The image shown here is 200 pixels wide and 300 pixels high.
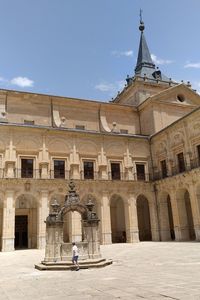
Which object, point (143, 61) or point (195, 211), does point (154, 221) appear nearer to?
point (195, 211)

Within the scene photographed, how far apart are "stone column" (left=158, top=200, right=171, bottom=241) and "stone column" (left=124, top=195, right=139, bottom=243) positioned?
94.9 inches

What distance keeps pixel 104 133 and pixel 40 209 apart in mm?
8912

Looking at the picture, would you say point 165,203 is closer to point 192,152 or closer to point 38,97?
point 192,152

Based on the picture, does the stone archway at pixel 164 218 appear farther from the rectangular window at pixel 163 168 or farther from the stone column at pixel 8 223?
the stone column at pixel 8 223

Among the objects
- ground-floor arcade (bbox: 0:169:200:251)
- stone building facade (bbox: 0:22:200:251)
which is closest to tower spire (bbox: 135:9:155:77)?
stone building facade (bbox: 0:22:200:251)

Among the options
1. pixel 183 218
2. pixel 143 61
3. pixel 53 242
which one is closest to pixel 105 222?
pixel 183 218

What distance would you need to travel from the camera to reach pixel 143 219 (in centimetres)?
3023

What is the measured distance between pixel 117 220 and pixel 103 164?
632 centimetres

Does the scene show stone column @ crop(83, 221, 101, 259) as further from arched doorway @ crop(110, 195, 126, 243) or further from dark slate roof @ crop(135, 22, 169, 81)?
dark slate roof @ crop(135, 22, 169, 81)

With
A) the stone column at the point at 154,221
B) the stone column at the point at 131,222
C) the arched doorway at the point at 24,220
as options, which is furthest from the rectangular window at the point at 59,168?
the stone column at the point at 154,221

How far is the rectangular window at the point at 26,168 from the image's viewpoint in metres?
24.5

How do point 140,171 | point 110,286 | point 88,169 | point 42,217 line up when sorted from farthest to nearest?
point 140,171
point 88,169
point 42,217
point 110,286

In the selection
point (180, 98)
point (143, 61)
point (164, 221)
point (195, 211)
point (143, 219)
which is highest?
point (143, 61)

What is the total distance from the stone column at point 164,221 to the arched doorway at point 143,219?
8.94 ft
